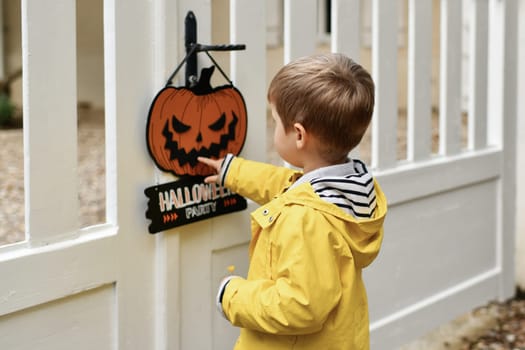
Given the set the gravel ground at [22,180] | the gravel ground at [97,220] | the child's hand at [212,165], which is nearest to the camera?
the child's hand at [212,165]

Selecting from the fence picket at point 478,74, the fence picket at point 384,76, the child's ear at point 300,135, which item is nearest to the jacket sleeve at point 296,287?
the child's ear at point 300,135

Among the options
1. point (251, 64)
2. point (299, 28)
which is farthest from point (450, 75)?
point (251, 64)

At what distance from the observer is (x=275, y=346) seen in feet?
6.36

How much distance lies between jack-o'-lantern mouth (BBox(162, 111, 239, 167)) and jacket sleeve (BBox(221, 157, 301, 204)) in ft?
0.23

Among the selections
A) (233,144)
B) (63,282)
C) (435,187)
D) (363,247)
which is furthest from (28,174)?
(435,187)

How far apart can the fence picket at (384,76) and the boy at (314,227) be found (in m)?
1.12

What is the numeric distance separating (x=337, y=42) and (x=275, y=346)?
131cm

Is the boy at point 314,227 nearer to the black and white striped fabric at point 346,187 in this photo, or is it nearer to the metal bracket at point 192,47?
the black and white striped fabric at point 346,187

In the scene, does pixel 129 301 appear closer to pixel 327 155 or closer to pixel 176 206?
pixel 176 206

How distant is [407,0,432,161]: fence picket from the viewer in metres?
3.28

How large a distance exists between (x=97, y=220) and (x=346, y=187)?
3.30m

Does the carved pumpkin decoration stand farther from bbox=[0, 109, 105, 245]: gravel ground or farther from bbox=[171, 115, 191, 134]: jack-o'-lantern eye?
bbox=[0, 109, 105, 245]: gravel ground

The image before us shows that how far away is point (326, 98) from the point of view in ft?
5.97

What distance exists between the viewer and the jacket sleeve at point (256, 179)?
2209 millimetres
